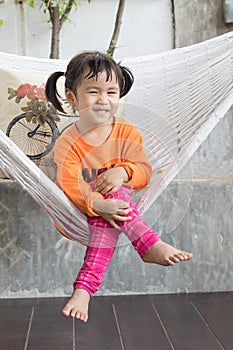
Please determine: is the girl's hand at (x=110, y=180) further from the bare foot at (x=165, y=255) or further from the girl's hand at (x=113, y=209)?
the bare foot at (x=165, y=255)

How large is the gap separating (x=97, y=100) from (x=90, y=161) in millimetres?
163

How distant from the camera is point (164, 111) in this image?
239 centimetres

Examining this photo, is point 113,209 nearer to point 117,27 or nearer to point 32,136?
point 32,136

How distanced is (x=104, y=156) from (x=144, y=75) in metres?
0.63

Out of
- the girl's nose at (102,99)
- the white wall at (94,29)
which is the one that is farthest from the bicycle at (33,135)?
the white wall at (94,29)

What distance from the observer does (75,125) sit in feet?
6.53

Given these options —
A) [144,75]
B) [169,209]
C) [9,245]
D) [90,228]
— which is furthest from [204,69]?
[9,245]

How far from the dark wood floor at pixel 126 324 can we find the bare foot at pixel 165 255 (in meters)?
0.37

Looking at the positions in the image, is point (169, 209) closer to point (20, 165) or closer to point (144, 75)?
point (20, 165)

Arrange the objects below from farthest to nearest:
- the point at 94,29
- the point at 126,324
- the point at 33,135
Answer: the point at 94,29, the point at 33,135, the point at 126,324

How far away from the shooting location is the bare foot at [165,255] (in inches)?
73.9

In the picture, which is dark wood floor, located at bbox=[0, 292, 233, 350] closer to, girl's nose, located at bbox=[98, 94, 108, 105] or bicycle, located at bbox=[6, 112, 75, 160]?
bicycle, located at bbox=[6, 112, 75, 160]

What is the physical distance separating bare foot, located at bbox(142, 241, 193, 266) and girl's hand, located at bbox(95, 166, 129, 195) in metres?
0.19

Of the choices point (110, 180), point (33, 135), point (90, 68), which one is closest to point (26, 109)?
point (33, 135)
